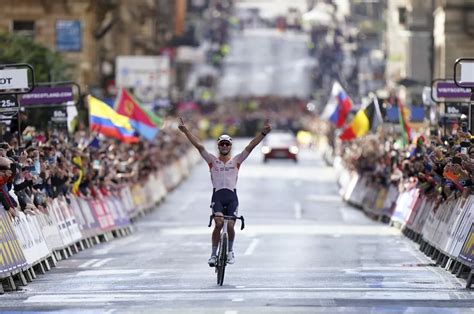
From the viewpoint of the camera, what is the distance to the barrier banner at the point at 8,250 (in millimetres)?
23969

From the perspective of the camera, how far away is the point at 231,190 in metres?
24.8

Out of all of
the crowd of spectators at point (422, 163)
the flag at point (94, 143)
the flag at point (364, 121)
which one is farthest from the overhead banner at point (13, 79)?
the flag at point (364, 121)

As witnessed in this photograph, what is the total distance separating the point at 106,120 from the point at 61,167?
340 inches

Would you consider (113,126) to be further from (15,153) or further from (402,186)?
(15,153)

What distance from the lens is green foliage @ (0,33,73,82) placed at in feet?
155

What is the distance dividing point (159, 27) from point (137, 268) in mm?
83310

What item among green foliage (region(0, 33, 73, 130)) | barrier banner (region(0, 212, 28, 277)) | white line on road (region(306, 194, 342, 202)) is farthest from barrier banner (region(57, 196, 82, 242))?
white line on road (region(306, 194, 342, 202))

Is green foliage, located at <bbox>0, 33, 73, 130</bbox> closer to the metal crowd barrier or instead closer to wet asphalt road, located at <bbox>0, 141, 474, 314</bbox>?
the metal crowd barrier

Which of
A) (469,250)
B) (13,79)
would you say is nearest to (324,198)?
(13,79)

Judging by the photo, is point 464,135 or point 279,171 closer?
point 464,135

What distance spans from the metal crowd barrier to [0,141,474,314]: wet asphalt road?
0.31m

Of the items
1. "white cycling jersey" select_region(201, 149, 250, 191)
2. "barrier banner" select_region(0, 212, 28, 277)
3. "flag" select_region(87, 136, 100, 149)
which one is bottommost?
"flag" select_region(87, 136, 100, 149)

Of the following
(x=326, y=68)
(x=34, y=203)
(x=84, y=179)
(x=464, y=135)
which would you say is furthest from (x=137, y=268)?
(x=326, y=68)

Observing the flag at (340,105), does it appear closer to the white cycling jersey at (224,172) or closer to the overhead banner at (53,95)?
the overhead banner at (53,95)
